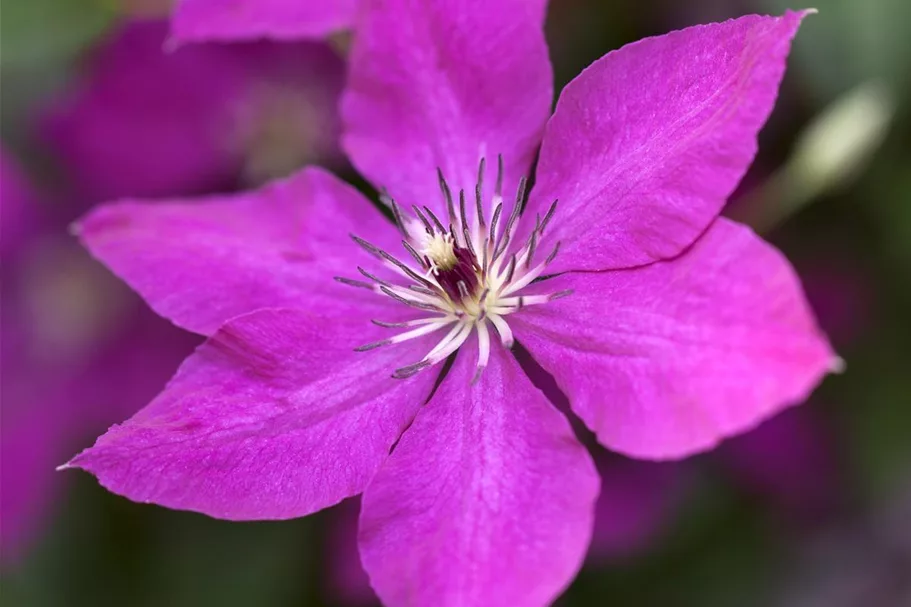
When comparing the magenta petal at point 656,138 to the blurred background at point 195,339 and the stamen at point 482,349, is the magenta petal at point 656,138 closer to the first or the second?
the stamen at point 482,349

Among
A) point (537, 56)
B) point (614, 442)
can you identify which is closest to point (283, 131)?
point (537, 56)

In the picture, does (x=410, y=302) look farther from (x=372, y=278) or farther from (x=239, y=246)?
(x=239, y=246)

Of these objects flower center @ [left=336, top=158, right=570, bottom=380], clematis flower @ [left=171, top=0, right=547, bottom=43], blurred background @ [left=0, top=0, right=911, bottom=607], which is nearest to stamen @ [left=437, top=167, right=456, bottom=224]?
flower center @ [left=336, top=158, right=570, bottom=380]

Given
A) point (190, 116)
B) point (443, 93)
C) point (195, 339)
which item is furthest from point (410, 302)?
point (190, 116)

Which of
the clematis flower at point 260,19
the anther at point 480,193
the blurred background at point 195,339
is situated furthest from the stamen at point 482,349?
the blurred background at point 195,339

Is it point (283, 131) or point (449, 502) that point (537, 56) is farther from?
point (283, 131)

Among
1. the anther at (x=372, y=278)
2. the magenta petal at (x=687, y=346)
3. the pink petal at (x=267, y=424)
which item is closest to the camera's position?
the magenta petal at (x=687, y=346)

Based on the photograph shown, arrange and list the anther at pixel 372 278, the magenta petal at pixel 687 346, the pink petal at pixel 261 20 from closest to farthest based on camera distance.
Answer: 1. the magenta petal at pixel 687 346
2. the anther at pixel 372 278
3. the pink petal at pixel 261 20
